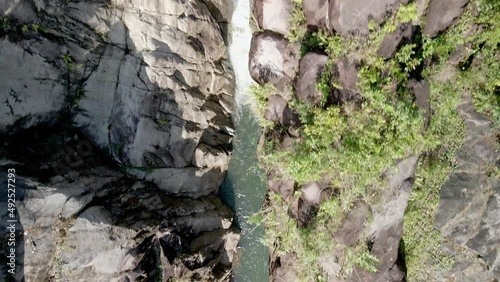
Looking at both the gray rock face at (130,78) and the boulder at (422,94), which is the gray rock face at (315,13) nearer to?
the boulder at (422,94)

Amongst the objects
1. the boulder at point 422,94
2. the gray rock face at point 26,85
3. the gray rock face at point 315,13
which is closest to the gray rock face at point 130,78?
the gray rock face at point 26,85

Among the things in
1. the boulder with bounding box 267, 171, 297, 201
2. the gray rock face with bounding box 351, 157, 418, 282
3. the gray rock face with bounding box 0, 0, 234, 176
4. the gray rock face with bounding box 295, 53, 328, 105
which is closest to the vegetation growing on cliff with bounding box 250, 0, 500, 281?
the gray rock face with bounding box 295, 53, 328, 105

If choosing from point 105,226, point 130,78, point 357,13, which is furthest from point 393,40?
point 105,226

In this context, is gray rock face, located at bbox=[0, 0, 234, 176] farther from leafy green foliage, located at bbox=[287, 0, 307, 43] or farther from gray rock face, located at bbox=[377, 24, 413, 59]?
gray rock face, located at bbox=[377, 24, 413, 59]

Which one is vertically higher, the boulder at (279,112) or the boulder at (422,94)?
the boulder at (422,94)

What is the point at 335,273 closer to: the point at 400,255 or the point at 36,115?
the point at 400,255

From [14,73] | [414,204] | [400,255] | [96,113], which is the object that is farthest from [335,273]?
[14,73]

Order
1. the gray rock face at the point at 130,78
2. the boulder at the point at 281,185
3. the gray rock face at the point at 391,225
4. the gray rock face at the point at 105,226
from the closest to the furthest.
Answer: the gray rock face at the point at 391,225
the gray rock face at the point at 105,226
the gray rock face at the point at 130,78
the boulder at the point at 281,185
